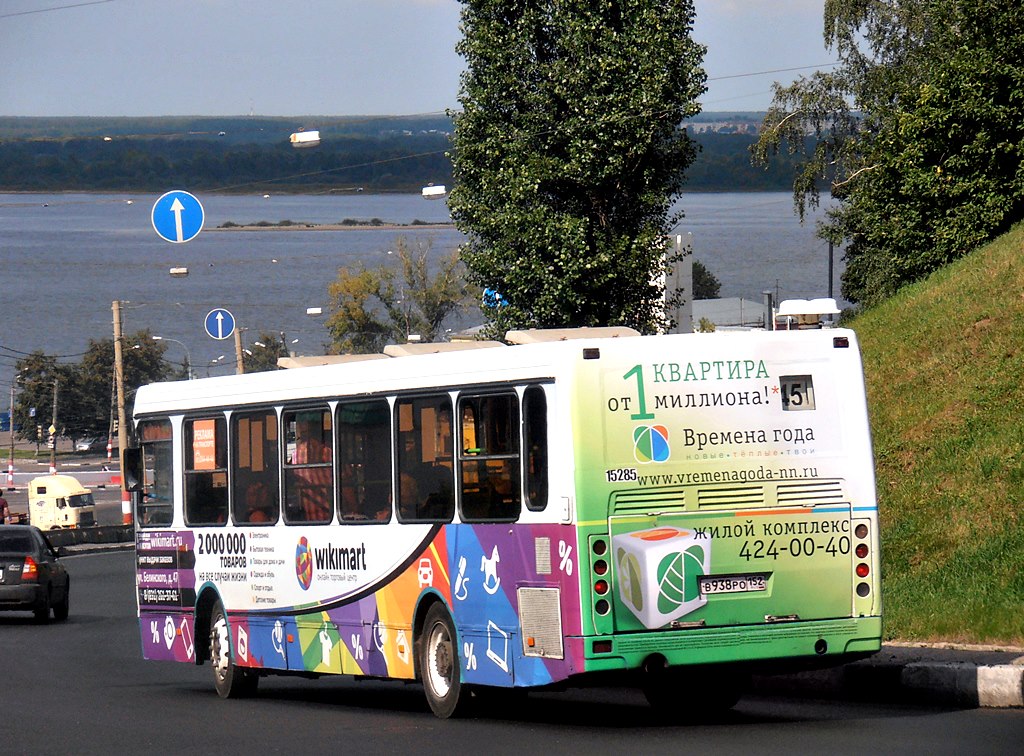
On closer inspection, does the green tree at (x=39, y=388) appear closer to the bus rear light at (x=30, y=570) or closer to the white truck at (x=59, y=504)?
the white truck at (x=59, y=504)

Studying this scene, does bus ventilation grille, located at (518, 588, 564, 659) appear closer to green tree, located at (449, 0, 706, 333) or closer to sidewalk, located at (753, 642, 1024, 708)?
sidewalk, located at (753, 642, 1024, 708)

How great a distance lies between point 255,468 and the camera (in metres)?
15.5

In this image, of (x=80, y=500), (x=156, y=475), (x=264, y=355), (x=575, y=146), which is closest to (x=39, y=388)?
(x=264, y=355)

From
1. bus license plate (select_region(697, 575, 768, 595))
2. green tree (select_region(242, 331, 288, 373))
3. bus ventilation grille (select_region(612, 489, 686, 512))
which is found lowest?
bus license plate (select_region(697, 575, 768, 595))

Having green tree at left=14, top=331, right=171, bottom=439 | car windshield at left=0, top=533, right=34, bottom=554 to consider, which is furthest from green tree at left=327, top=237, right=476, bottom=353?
car windshield at left=0, top=533, right=34, bottom=554

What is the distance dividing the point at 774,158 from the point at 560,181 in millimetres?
21750

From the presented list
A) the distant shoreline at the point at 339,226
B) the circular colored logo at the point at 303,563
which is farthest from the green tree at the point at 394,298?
the circular colored logo at the point at 303,563

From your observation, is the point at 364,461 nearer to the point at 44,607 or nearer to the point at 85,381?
the point at 44,607

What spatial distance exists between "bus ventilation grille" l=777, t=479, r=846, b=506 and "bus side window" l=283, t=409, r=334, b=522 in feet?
13.8

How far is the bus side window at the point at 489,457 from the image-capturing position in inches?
464

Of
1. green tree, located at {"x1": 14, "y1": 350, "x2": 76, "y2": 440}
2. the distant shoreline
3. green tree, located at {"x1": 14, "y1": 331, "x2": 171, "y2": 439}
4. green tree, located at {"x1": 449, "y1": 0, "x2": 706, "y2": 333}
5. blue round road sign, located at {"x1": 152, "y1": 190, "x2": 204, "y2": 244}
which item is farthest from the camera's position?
green tree, located at {"x1": 14, "y1": 331, "x2": 171, "y2": 439}

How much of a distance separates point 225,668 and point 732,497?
6619 millimetres

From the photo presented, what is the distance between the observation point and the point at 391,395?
13297 millimetres

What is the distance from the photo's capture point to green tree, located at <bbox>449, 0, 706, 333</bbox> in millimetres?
36688
